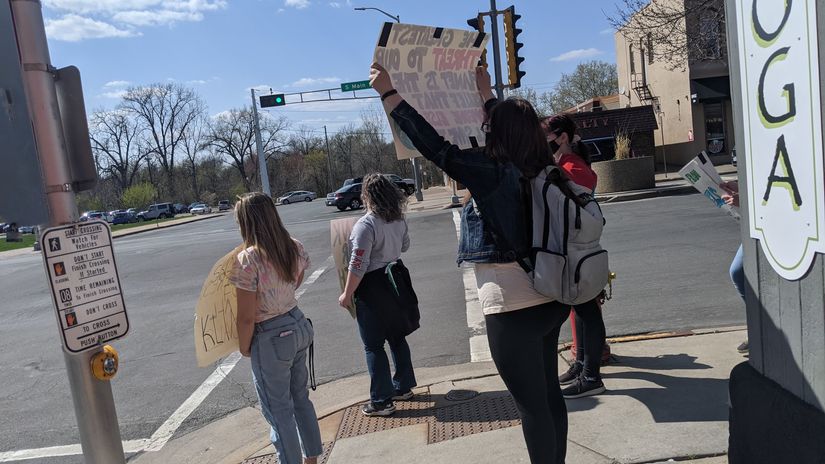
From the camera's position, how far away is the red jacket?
410 cm

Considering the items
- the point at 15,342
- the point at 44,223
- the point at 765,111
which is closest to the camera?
the point at 765,111

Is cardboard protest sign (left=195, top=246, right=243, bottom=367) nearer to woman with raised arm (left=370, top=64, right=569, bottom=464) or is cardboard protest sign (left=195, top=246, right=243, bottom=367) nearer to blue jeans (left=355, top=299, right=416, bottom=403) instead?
blue jeans (left=355, top=299, right=416, bottom=403)

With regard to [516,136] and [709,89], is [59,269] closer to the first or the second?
[516,136]

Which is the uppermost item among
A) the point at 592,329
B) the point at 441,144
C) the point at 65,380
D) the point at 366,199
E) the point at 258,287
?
the point at 441,144

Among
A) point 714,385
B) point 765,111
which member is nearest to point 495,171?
point 765,111

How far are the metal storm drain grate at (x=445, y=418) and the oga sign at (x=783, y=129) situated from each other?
241 centimetres

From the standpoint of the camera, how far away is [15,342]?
8.73 meters

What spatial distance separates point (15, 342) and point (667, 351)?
8427 millimetres

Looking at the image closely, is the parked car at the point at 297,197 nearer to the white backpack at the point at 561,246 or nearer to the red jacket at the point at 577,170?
the red jacket at the point at 577,170

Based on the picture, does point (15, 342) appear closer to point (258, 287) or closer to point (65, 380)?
point (65, 380)

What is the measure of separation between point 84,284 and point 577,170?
2.93 metres

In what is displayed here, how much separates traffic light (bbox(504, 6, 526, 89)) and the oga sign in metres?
13.9

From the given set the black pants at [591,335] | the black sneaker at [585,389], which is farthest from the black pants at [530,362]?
the black sneaker at [585,389]

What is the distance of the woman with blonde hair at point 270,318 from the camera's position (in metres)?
3.35
